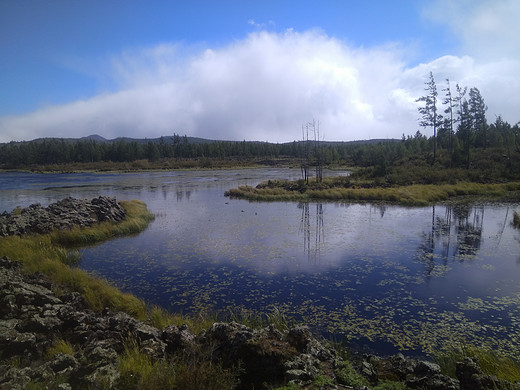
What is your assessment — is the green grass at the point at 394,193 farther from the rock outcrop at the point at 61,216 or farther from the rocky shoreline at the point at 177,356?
the rocky shoreline at the point at 177,356

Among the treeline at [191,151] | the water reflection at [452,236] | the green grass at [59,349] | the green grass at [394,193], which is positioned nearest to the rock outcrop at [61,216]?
the green grass at [59,349]

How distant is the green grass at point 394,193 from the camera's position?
29.8m

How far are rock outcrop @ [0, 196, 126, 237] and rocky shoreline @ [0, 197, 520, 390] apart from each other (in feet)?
36.1

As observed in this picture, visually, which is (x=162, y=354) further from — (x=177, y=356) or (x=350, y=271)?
(x=350, y=271)

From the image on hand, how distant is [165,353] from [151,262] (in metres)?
8.57

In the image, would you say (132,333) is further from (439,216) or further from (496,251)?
(439,216)

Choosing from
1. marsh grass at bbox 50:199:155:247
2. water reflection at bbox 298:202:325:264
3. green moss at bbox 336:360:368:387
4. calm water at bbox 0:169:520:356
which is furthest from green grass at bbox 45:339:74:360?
marsh grass at bbox 50:199:155:247

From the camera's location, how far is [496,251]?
14.4 meters

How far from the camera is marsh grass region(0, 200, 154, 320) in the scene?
9.18m

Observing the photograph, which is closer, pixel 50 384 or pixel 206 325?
pixel 50 384

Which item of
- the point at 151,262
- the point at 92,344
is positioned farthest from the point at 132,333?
the point at 151,262

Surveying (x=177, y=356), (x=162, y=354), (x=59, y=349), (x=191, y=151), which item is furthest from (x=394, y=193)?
(x=191, y=151)

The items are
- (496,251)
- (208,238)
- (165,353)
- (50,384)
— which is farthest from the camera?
(208,238)

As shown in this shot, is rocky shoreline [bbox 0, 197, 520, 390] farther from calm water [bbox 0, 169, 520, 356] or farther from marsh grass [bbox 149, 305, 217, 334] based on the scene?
calm water [bbox 0, 169, 520, 356]
